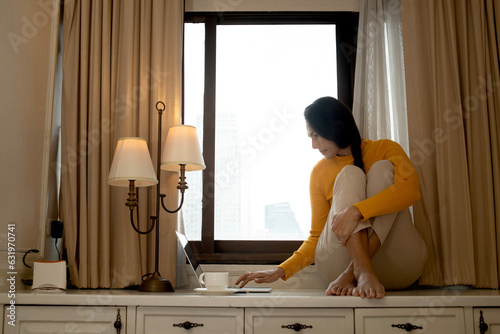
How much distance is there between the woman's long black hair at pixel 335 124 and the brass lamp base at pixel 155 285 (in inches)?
34.3

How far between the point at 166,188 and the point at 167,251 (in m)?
0.28

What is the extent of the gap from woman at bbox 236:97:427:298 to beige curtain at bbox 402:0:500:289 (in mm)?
337

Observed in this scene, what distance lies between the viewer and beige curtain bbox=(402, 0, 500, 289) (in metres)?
2.12

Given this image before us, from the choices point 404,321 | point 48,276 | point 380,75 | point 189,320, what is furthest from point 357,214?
point 48,276

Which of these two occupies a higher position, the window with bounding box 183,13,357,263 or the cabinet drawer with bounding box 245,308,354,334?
→ the window with bounding box 183,13,357,263

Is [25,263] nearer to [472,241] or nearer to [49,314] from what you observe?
[49,314]

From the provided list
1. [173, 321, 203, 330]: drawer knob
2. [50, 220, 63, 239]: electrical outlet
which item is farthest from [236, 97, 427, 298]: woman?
[50, 220, 63, 239]: electrical outlet

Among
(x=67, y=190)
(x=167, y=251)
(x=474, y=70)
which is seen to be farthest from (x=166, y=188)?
(x=474, y=70)

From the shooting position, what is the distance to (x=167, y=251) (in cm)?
220

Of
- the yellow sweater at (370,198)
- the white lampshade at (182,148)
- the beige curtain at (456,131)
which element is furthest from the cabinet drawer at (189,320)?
the beige curtain at (456,131)

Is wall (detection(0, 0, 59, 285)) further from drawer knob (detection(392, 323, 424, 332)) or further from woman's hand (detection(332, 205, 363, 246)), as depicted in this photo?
drawer knob (detection(392, 323, 424, 332))

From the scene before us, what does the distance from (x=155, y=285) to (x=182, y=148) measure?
0.57 meters

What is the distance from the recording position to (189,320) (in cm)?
167

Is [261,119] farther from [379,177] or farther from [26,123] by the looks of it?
[26,123]
